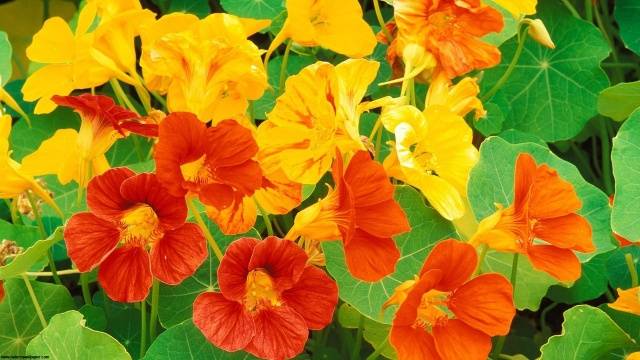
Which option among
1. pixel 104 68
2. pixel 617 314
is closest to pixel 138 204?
pixel 104 68

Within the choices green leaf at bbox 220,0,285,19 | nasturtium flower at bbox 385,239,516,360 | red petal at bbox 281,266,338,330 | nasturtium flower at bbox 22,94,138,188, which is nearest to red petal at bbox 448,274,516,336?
nasturtium flower at bbox 385,239,516,360

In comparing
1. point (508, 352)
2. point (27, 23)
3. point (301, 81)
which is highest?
point (301, 81)

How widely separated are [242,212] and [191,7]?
0.73 m

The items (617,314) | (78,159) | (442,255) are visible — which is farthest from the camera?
(617,314)

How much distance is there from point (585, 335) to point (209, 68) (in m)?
0.48

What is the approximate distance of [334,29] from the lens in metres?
1.12

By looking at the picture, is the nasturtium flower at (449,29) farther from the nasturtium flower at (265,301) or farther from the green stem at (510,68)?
the nasturtium flower at (265,301)

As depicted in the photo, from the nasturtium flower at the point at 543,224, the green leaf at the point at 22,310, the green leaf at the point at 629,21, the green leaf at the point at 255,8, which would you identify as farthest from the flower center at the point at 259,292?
the green leaf at the point at 629,21

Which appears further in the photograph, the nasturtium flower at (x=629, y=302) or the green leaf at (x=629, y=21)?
the green leaf at (x=629, y=21)

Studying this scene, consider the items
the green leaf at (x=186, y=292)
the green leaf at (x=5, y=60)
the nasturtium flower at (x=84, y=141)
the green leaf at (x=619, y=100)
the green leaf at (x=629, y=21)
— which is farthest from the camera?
the green leaf at (x=629, y=21)

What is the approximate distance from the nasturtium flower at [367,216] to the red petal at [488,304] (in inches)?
2.9

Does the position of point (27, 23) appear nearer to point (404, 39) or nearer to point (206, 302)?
point (404, 39)

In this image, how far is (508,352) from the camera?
132 cm

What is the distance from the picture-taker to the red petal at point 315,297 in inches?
33.6
